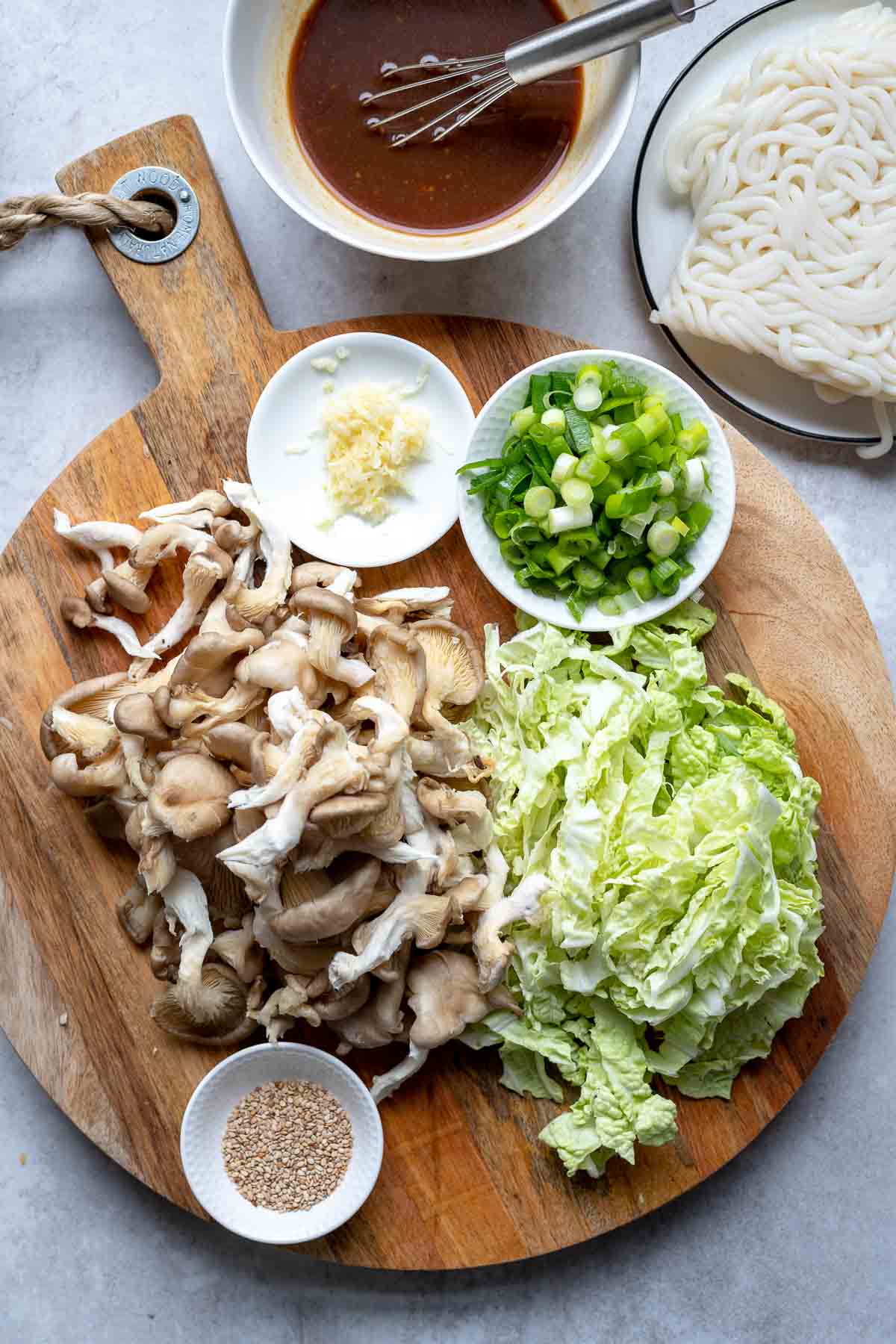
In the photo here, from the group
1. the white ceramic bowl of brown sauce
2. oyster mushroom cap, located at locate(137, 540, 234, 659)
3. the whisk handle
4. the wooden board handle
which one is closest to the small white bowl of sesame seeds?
oyster mushroom cap, located at locate(137, 540, 234, 659)

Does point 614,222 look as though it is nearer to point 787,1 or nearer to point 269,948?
point 787,1

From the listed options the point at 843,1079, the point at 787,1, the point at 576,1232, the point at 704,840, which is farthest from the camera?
the point at 843,1079

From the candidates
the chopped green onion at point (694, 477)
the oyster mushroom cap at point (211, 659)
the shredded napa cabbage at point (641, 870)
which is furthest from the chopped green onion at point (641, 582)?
the oyster mushroom cap at point (211, 659)

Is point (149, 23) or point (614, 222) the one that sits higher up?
point (149, 23)

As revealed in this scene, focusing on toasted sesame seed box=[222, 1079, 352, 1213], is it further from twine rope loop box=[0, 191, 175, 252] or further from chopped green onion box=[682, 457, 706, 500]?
twine rope loop box=[0, 191, 175, 252]

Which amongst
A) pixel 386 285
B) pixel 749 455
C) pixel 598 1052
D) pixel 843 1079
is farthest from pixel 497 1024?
pixel 386 285

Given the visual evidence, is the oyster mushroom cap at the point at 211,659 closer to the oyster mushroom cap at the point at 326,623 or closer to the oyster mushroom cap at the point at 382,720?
the oyster mushroom cap at the point at 326,623

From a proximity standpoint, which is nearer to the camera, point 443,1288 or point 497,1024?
point 497,1024

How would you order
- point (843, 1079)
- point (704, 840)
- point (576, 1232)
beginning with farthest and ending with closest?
point (843, 1079) < point (576, 1232) < point (704, 840)
